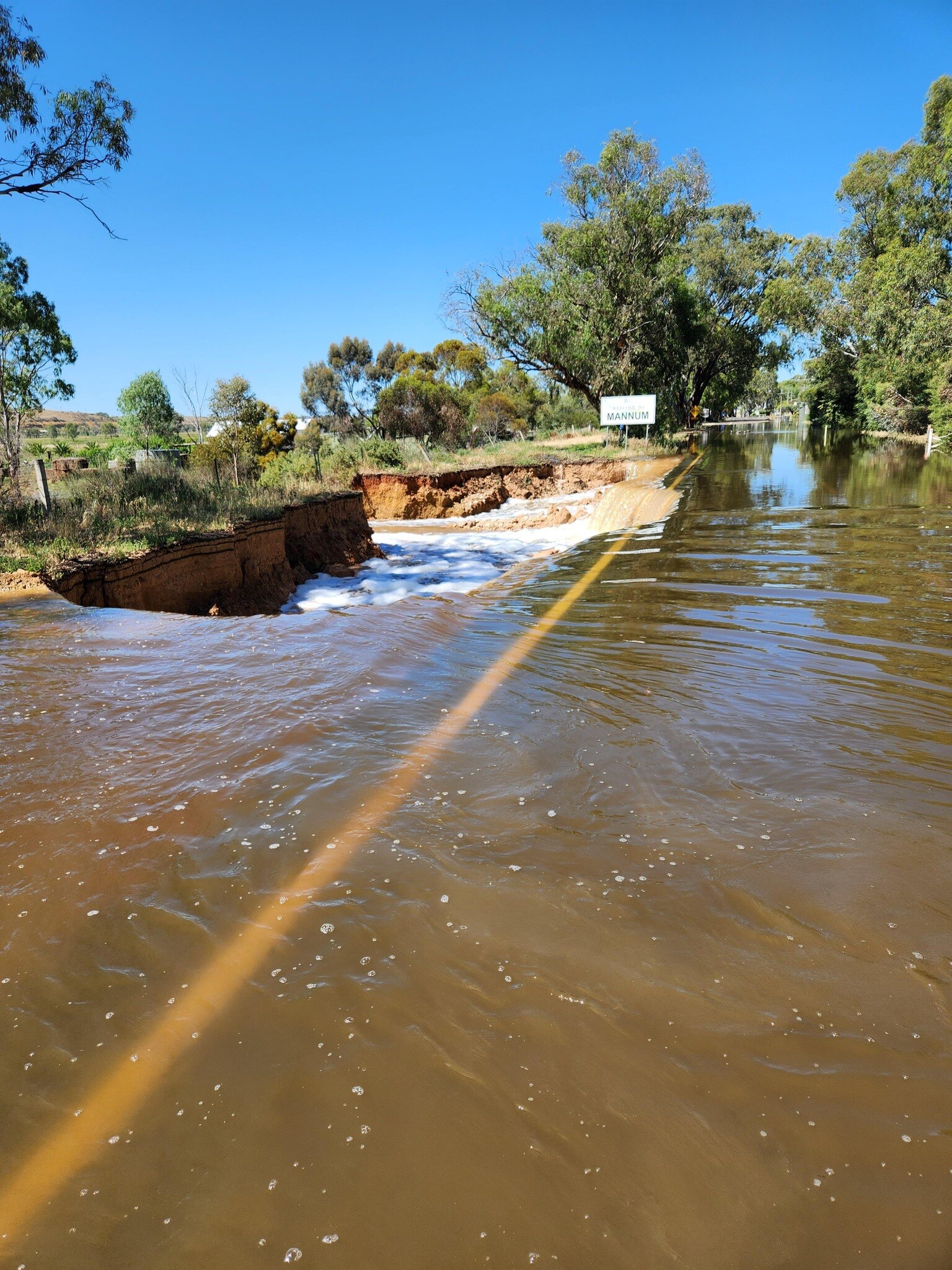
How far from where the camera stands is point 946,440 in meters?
24.2

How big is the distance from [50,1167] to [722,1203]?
1.32m

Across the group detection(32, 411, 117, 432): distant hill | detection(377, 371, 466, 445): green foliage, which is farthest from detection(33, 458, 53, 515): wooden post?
detection(32, 411, 117, 432): distant hill

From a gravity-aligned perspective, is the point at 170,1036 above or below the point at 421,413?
below

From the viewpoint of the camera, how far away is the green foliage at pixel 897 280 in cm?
2745

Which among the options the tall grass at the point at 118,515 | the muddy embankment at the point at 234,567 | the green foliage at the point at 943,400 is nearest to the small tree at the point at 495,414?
the green foliage at the point at 943,400

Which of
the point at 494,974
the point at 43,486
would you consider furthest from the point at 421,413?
the point at 494,974

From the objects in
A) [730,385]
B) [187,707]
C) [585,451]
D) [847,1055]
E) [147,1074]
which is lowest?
[847,1055]

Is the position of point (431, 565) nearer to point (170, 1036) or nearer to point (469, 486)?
point (469, 486)

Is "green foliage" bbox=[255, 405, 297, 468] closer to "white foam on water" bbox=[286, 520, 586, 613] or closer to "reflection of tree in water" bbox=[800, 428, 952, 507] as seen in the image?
"white foam on water" bbox=[286, 520, 586, 613]

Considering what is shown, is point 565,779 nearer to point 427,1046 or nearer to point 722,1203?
point 427,1046

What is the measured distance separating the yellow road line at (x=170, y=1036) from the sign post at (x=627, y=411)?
27299mm

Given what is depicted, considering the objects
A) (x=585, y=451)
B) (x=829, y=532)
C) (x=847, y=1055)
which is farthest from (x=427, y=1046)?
(x=585, y=451)

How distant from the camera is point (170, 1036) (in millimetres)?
1660

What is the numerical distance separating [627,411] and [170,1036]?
29.2 metres
